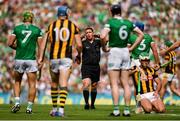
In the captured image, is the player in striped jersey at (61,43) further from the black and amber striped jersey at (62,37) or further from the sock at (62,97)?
the sock at (62,97)

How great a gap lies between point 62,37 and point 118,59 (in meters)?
1.35

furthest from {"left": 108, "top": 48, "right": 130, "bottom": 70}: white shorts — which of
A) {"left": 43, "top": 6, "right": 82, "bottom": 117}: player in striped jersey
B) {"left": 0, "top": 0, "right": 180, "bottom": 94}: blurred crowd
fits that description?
{"left": 0, "top": 0, "right": 180, "bottom": 94}: blurred crowd

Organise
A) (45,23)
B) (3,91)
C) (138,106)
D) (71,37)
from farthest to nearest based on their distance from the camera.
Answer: (45,23) → (3,91) → (138,106) → (71,37)

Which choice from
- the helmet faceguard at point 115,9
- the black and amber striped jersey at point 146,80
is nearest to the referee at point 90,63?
the black and amber striped jersey at point 146,80

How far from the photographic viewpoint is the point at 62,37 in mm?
14500

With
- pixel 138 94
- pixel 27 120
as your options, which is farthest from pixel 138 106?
pixel 27 120

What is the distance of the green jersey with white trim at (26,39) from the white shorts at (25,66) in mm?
101

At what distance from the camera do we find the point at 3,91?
99.5 ft

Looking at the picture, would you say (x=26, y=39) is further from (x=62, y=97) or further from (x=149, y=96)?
(x=149, y=96)

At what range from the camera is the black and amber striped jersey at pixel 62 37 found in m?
14.5

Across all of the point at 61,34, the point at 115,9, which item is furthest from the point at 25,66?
the point at 115,9

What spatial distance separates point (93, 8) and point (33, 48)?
67.8ft

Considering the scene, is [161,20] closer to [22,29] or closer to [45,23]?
[45,23]

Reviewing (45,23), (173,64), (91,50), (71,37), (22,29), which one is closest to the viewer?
(71,37)
